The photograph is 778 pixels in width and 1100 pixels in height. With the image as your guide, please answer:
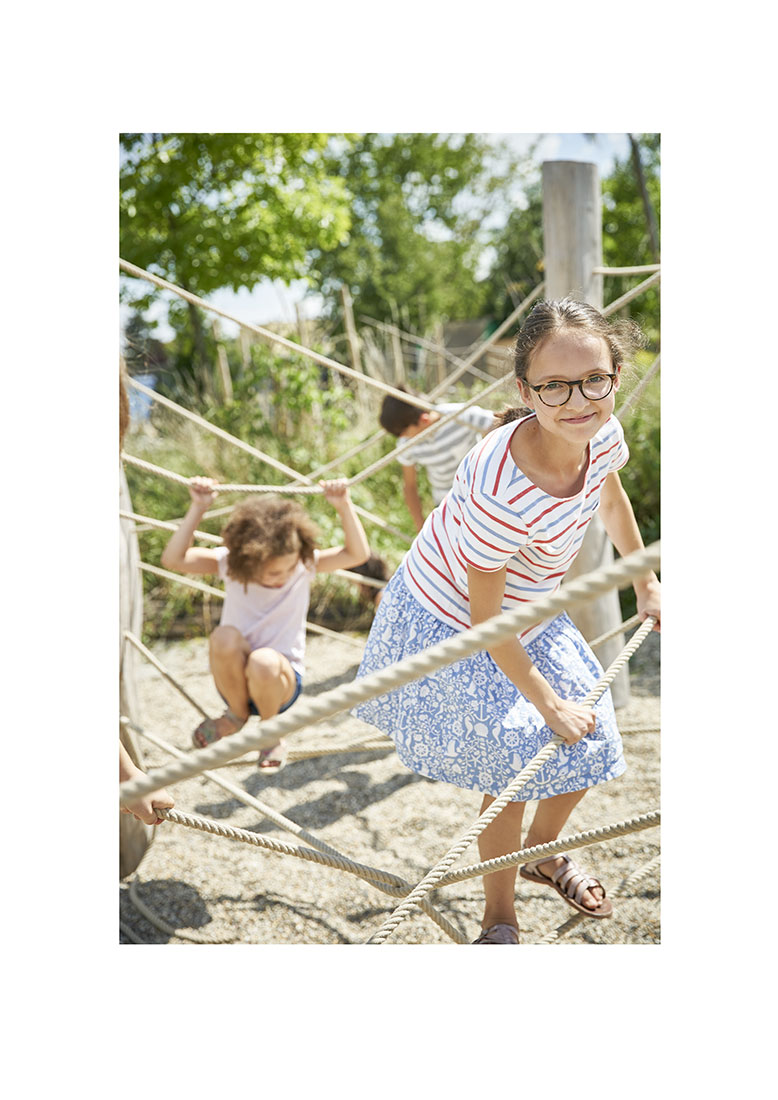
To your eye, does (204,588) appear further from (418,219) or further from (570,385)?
(418,219)

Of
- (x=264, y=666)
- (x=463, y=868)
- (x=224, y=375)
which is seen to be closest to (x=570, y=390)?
(x=463, y=868)

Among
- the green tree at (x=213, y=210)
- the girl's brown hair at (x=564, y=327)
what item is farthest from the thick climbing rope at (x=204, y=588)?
the green tree at (x=213, y=210)

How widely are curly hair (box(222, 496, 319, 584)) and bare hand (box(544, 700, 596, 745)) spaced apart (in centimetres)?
100

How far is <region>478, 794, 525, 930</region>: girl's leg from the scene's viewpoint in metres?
1.33

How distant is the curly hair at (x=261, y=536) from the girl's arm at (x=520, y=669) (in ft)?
3.06

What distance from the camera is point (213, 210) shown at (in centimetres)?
424

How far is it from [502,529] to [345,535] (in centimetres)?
87

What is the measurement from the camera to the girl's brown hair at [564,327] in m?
1.14

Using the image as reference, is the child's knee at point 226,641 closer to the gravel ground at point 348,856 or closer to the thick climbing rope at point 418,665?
the gravel ground at point 348,856

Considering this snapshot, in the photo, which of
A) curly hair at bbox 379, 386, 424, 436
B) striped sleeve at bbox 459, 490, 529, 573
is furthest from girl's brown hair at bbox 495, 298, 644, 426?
curly hair at bbox 379, 386, 424, 436

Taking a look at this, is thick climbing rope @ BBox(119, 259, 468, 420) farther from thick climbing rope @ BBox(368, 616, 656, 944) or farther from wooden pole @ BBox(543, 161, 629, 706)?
thick climbing rope @ BBox(368, 616, 656, 944)

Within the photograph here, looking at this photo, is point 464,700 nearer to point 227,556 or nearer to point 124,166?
point 227,556

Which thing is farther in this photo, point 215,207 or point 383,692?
point 215,207
